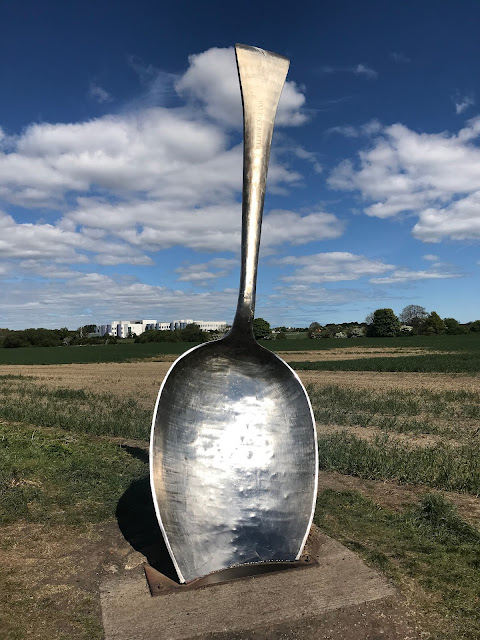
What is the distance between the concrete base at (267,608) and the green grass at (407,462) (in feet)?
9.21

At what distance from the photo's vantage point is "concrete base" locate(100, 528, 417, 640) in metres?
3.06

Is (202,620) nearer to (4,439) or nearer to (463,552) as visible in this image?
(463,552)

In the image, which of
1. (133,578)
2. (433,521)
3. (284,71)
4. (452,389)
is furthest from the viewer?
(452,389)

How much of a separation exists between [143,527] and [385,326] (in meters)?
84.0

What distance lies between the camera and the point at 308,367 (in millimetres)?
28984

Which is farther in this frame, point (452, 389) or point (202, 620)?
point (452, 389)

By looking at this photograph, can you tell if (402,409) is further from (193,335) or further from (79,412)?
(193,335)

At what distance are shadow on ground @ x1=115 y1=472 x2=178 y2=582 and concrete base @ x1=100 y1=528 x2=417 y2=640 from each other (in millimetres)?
264

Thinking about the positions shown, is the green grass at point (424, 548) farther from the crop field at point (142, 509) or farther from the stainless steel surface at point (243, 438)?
the stainless steel surface at point (243, 438)

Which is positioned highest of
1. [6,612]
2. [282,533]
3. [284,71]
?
[284,71]

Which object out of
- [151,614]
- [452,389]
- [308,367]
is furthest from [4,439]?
[308,367]

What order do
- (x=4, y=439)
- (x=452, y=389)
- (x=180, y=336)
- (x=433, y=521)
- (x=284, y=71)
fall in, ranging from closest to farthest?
1. (x=284, y=71)
2. (x=433, y=521)
3. (x=4, y=439)
4. (x=452, y=389)
5. (x=180, y=336)

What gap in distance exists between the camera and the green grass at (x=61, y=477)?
16.9 feet

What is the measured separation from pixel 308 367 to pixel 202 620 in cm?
2623
